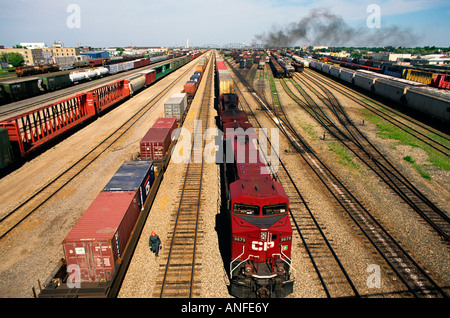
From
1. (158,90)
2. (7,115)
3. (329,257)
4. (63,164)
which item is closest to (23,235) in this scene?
(63,164)

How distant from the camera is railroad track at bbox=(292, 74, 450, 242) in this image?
17.4m

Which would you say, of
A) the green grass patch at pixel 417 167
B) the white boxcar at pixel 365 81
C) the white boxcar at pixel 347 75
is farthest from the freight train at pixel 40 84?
the white boxcar at pixel 365 81

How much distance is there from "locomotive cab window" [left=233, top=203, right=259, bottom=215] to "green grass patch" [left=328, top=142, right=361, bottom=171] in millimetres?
16322

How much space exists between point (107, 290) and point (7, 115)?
41011 mm

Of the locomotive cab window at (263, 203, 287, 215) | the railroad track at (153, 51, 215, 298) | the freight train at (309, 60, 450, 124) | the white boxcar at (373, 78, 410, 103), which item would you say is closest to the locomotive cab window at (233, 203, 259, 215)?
the locomotive cab window at (263, 203, 287, 215)

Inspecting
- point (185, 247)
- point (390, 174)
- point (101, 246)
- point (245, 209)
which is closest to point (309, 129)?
point (390, 174)

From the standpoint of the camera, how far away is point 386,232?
1606 centimetres

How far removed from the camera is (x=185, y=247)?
14.9 m

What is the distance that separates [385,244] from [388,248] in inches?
12.5

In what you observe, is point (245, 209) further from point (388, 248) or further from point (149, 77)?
point (149, 77)

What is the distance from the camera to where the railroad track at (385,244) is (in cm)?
1248

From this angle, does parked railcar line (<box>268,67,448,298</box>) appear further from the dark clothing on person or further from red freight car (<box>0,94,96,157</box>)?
red freight car (<box>0,94,96,157</box>)

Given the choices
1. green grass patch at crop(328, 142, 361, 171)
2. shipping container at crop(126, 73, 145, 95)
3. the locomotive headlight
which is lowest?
green grass patch at crop(328, 142, 361, 171)

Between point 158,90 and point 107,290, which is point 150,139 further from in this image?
point 158,90
